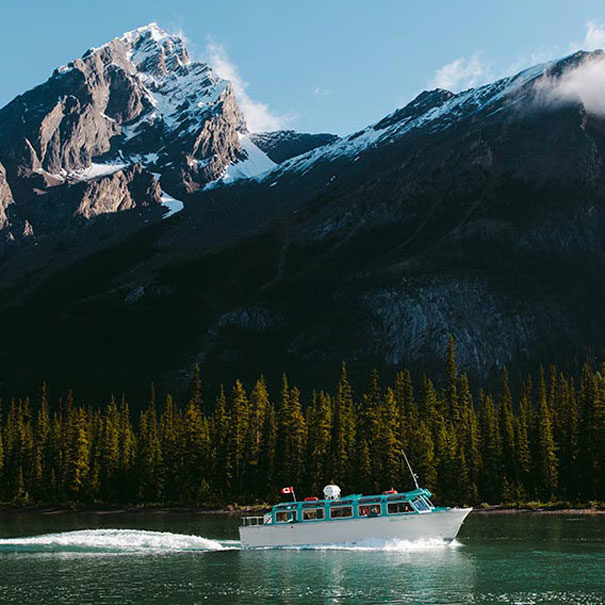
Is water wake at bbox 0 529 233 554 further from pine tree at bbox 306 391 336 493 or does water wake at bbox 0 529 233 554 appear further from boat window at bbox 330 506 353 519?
pine tree at bbox 306 391 336 493

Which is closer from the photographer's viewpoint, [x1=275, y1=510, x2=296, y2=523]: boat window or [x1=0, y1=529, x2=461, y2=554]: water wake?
[x1=0, y1=529, x2=461, y2=554]: water wake

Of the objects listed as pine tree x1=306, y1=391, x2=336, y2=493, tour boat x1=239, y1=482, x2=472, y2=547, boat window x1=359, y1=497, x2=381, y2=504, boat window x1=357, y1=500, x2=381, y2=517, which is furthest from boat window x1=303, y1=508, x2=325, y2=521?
pine tree x1=306, y1=391, x2=336, y2=493

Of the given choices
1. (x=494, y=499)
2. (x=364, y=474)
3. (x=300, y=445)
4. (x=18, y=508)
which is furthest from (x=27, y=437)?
(x=494, y=499)

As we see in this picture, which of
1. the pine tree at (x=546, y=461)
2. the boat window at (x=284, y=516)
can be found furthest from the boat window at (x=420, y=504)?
the pine tree at (x=546, y=461)

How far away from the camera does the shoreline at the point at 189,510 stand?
131m

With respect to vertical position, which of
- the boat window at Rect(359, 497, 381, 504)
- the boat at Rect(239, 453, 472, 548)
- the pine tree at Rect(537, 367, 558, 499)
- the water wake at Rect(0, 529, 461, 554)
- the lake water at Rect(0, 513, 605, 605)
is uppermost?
the pine tree at Rect(537, 367, 558, 499)

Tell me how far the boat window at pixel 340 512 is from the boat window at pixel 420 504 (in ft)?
22.4

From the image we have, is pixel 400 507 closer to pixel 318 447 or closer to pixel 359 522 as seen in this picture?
pixel 359 522

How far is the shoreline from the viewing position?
430 feet

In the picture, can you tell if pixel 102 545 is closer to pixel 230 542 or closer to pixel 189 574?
pixel 230 542

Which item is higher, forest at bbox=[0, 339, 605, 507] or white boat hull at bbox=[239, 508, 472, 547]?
forest at bbox=[0, 339, 605, 507]

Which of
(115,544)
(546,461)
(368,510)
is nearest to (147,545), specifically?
(115,544)

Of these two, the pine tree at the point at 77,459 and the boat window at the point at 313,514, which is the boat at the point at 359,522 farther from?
the pine tree at the point at 77,459

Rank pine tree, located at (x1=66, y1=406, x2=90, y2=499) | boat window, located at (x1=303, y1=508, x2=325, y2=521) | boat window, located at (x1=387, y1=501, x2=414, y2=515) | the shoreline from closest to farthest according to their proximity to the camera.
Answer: boat window, located at (x1=387, y1=501, x2=414, y2=515) → boat window, located at (x1=303, y1=508, x2=325, y2=521) → the shoreline → pine tree, located at (x1=66, y1=406, x2=90, y2=499)
